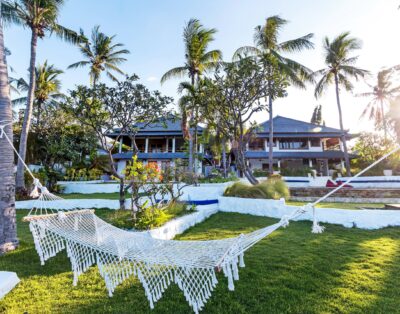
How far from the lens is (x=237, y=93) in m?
8.23

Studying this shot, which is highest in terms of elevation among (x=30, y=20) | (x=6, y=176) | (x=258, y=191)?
(x=30, y=20)

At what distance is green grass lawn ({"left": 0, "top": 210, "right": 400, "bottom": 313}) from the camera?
2.17m

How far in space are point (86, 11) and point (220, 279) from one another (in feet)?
25.6

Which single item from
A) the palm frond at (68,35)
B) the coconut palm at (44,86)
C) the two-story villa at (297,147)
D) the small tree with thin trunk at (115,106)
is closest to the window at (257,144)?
the two-story villa at (297,147)

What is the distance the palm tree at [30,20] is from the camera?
8.89 meters

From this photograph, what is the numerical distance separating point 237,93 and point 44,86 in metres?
14.6

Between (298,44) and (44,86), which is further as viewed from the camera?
(44,86)

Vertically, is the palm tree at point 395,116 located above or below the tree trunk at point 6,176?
above

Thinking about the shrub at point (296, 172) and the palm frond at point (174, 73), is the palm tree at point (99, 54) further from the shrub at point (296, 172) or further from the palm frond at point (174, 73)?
the shrub at point (296, 172)

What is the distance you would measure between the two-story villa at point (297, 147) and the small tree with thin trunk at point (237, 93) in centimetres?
1047

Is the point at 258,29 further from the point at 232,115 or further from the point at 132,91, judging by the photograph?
the point at 132,91

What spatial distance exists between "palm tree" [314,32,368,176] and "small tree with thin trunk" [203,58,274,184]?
32.4 feet

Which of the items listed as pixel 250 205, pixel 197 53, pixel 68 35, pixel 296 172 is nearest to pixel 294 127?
pixel 296 172

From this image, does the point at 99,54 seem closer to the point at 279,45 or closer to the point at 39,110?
the point at 39,110
